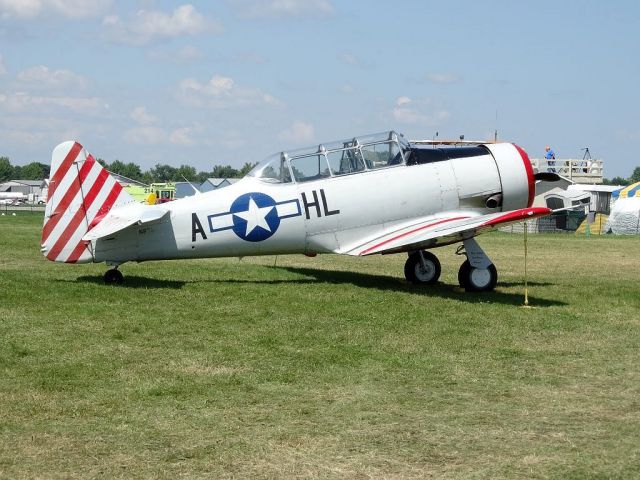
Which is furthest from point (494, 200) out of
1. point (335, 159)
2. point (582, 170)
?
point (582, 170)

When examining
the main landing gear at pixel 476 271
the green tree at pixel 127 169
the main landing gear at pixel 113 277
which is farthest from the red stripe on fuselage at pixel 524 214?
Answer: the green tree at pixel 127 169

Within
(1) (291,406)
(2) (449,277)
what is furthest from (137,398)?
(2) (449,277)

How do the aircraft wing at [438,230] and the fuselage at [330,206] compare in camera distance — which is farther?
the fuselage at [330,206]

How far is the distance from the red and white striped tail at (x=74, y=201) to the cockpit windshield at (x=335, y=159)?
2150 mm

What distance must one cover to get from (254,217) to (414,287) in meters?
2.74

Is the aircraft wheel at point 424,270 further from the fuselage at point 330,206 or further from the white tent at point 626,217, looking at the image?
the white tent at point 626,217

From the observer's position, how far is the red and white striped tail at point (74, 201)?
11094 millimetres

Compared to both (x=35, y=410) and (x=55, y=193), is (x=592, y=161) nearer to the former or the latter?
(x=55, y=193)

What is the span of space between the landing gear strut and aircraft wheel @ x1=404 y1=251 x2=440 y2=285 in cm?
118

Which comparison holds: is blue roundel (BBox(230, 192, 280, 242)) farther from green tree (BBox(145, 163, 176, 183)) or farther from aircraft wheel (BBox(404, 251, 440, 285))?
green tree (BBox(145, 163, 176, 183))

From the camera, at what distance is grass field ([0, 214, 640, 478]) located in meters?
4.76

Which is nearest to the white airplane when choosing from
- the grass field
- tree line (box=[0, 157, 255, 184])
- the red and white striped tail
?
the red and white striped tail

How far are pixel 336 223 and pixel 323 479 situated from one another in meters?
7.72

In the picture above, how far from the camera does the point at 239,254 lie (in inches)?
461
